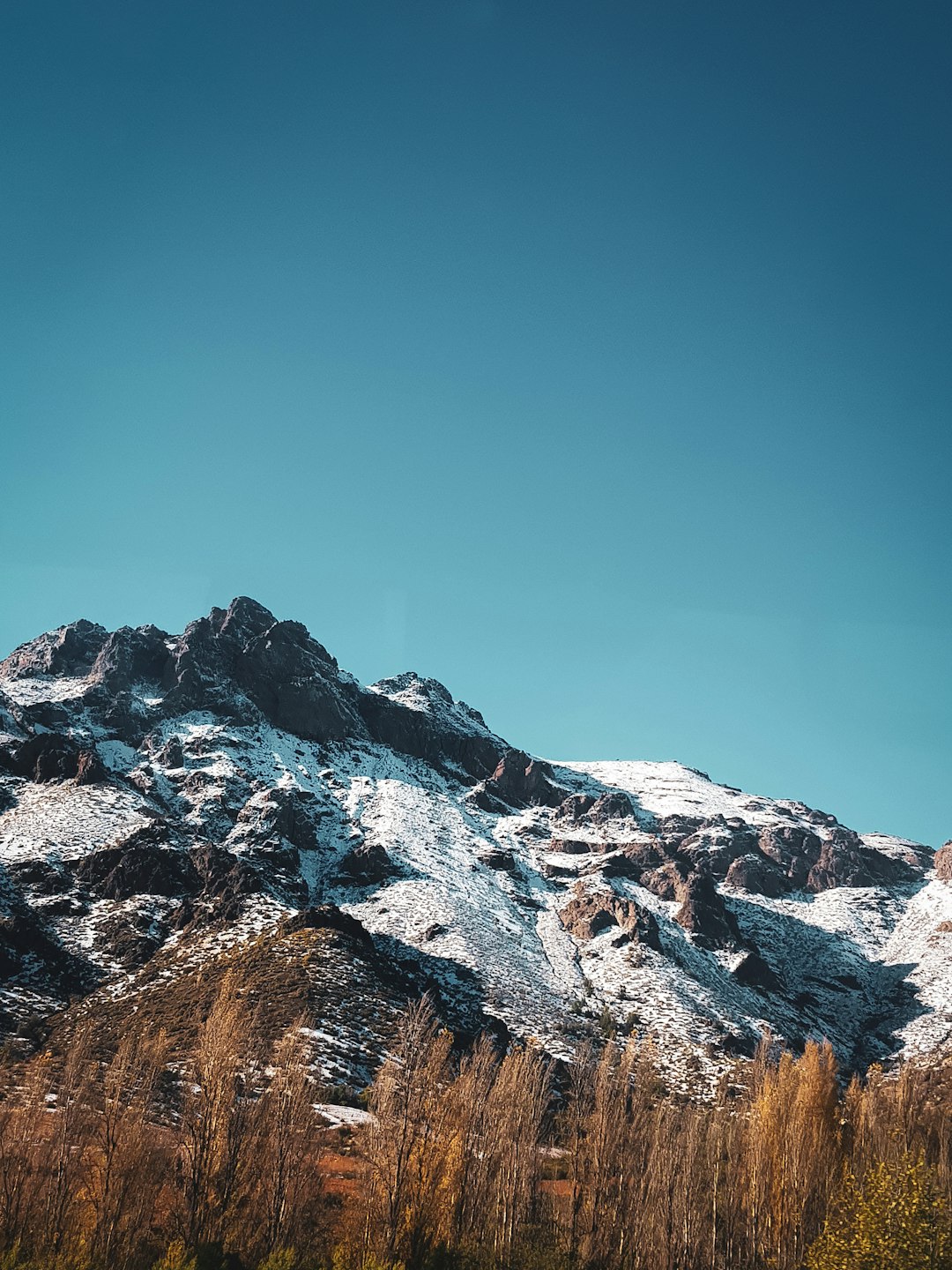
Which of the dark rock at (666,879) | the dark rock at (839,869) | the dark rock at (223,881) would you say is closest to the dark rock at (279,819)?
the dark rock at (223,881)

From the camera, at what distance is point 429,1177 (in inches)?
1549

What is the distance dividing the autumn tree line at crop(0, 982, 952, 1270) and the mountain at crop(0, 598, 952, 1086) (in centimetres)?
2091

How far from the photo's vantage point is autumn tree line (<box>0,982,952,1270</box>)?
33.5 metres

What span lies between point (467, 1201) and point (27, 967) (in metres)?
55.5

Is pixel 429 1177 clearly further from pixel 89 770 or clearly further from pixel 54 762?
A: pixel 54 762

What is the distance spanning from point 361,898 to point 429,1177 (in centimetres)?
8401

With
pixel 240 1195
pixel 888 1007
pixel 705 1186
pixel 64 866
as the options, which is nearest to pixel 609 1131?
pixel 705 1186

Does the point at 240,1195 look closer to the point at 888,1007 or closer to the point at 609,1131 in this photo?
the point at 609,1131

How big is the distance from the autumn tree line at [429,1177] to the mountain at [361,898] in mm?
20907

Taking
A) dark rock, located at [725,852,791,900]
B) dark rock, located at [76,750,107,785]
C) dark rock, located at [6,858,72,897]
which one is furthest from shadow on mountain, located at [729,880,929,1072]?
dark rock, located at [76,750,107,785]

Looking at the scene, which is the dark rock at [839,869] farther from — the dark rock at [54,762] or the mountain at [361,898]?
the dark rock at [54,762]

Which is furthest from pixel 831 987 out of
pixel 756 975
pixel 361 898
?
pixel 361 898

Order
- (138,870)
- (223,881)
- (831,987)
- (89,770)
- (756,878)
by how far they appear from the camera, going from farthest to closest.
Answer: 1. (756,878)
2. (831,987)
3. (89,770)
4. (223,881)
5. (138,870)

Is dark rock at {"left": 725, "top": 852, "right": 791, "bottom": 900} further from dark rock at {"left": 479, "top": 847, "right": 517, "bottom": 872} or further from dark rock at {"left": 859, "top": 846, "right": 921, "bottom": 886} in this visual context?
dark rock at {"left": 479, "top": 847, "right": 517, "bottom": 872}
